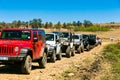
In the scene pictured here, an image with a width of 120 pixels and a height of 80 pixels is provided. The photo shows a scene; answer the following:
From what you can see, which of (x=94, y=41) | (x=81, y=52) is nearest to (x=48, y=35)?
(x=81, y=52)

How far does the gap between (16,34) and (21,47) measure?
1.45m

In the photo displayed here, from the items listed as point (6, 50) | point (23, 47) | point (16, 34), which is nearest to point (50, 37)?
point (16, 34)

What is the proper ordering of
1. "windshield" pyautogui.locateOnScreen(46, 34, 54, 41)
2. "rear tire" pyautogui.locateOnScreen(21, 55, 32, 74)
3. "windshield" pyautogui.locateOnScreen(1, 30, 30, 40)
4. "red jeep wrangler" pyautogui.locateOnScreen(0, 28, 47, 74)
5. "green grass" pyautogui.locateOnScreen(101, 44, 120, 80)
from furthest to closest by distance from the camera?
1. "windshield" pyautogui.locateOnScreen(46, 34, 54, 41)
2. "windshield" pyautogui.locateOnScreen(1, 30, 30, 40)
3. "green grass" pyautogui.locateOnScreen(101, 44, 120, 80)
4. "rear tire" pyautogui.locateOnScreen(21, 55, 32, 74)
5. "red jeep wrangler" pyautogui.locateOnScreen(0, 28, 47, 74)

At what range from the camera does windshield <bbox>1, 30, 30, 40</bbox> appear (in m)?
17.4

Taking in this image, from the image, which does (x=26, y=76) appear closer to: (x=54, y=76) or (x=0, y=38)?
(x=54, y=76)

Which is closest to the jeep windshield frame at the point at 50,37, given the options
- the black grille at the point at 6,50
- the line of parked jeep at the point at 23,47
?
the line of parked jeep at the point at 23,47

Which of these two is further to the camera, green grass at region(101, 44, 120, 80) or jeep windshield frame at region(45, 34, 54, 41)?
jeep windshield frame at region(45, 34, 54, 41)

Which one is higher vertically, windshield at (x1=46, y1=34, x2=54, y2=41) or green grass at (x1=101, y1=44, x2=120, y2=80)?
windshield at (x1=46, y1=34, x2=54, y2=41)

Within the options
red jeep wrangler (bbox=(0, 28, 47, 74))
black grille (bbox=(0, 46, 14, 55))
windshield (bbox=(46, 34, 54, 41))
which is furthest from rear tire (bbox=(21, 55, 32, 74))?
windshield (bbox=(46, 34, 54, 41))

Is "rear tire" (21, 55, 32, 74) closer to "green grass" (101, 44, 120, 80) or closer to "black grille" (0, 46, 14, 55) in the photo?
"black grille" (0, 46, 14, 55)

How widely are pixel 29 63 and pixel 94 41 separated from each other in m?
30.2

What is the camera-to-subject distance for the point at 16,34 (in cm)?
1764

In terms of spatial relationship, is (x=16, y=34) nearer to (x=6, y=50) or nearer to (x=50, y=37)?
(x=6, y=50)

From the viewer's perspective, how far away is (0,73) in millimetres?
17000
